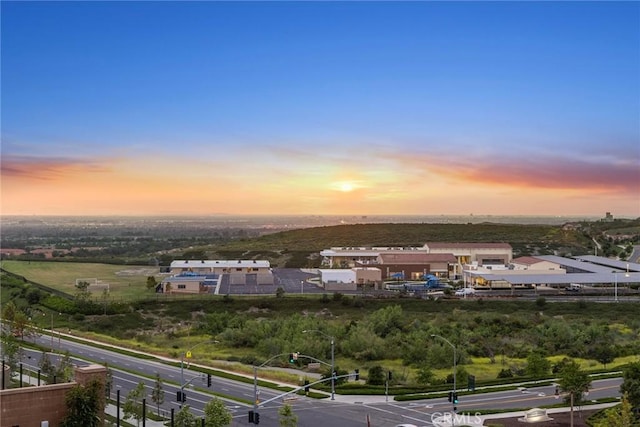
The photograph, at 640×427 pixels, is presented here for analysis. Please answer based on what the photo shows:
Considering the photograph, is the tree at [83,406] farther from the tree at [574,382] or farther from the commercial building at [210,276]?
the commercial building at [210,276]

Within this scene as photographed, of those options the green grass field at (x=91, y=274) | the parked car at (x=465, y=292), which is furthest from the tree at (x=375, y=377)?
the green grass field at (x=91, y=274)

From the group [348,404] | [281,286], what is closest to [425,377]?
[348,404]

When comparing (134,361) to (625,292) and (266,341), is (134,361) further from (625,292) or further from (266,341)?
(625,292)

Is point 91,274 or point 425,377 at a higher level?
point 91,274

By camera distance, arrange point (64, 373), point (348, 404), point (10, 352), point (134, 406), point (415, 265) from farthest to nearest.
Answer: point (415, 265) < point (10, 352) < point (64, 373) < point (348, 404) < point (134, 406)

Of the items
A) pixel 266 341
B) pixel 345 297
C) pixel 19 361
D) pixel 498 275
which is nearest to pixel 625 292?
pixel 498 275

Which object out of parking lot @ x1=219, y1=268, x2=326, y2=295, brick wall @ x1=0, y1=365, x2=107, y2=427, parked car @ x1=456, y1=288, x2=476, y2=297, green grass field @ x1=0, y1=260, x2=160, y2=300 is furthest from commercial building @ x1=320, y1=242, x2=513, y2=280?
brick wall @ x1=0, y1=365, x2=107, y2=427

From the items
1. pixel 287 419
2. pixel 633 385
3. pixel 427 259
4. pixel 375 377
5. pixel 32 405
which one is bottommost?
pixel 375 377

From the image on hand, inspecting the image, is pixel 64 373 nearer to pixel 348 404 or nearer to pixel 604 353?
pixel 348 404
